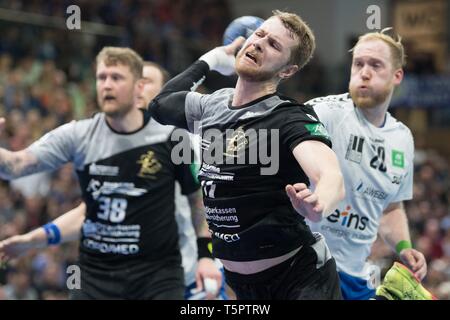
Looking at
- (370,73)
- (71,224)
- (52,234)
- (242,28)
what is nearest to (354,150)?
(370,73)

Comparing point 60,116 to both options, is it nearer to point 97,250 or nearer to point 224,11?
point 97,250

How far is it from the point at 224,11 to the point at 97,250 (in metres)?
17.2

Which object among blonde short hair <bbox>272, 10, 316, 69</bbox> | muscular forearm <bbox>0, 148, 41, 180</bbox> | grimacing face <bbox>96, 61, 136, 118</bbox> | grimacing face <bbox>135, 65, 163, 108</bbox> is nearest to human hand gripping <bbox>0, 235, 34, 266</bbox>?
muscular forearm <bbox>0, 148, 41, 180</bbox>

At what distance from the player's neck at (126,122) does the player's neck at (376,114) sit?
5.78ft

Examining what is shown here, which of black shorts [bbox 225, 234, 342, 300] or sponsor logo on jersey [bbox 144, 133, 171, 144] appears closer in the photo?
black shorts [bbox 225, 234, 342, 300]

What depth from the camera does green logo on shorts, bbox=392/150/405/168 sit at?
566 centimetres

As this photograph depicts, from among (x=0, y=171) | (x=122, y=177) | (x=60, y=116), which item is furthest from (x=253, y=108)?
(x=60, y=116)

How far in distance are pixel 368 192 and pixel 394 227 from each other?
19.5 inches

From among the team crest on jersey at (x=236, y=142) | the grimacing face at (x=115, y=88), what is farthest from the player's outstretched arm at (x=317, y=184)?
the grimacing face at (x=115, y=88)

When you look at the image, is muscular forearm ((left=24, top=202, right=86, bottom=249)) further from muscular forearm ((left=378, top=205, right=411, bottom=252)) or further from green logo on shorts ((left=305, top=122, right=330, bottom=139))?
green logo on shorts ((left=305, top=122, right=330, bottom=139))

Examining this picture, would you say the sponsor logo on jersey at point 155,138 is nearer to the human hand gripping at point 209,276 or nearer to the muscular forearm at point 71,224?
the muscular forearm at point 71,224

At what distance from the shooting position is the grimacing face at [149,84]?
622 centimetres

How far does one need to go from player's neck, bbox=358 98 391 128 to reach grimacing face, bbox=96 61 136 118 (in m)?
1.82

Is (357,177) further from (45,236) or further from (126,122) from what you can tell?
(45,236)
